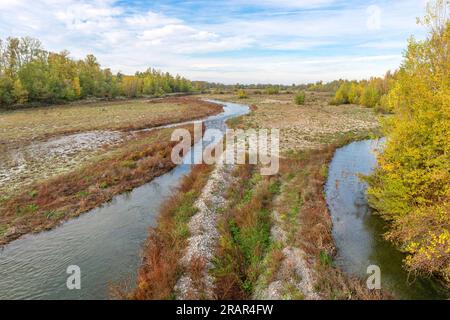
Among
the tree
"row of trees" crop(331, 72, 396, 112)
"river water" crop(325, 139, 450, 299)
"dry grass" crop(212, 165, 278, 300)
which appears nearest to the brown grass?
"river water" crop(325, 139, 450, 299)

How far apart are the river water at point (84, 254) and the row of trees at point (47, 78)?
67775 mm

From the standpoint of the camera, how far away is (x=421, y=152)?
507 inches

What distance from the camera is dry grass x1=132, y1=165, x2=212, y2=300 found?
10.2 m

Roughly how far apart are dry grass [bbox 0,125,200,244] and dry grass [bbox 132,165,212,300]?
18.7ft

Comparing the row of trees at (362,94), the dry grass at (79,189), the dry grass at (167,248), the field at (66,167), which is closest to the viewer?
the dry grass at (167,248)

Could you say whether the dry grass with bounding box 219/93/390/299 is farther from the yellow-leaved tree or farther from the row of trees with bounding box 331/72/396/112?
the row of trees with bounding box 331/72/396/112

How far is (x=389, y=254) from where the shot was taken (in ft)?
43.9

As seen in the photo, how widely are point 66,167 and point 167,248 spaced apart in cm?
1799

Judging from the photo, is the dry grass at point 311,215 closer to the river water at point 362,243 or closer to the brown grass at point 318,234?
the brown grass at point 318,234

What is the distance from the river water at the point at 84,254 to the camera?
36.3 ft

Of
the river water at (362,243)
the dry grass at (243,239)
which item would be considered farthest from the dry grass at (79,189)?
the river water at (362,243)

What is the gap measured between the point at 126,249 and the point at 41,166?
17.7 metres
